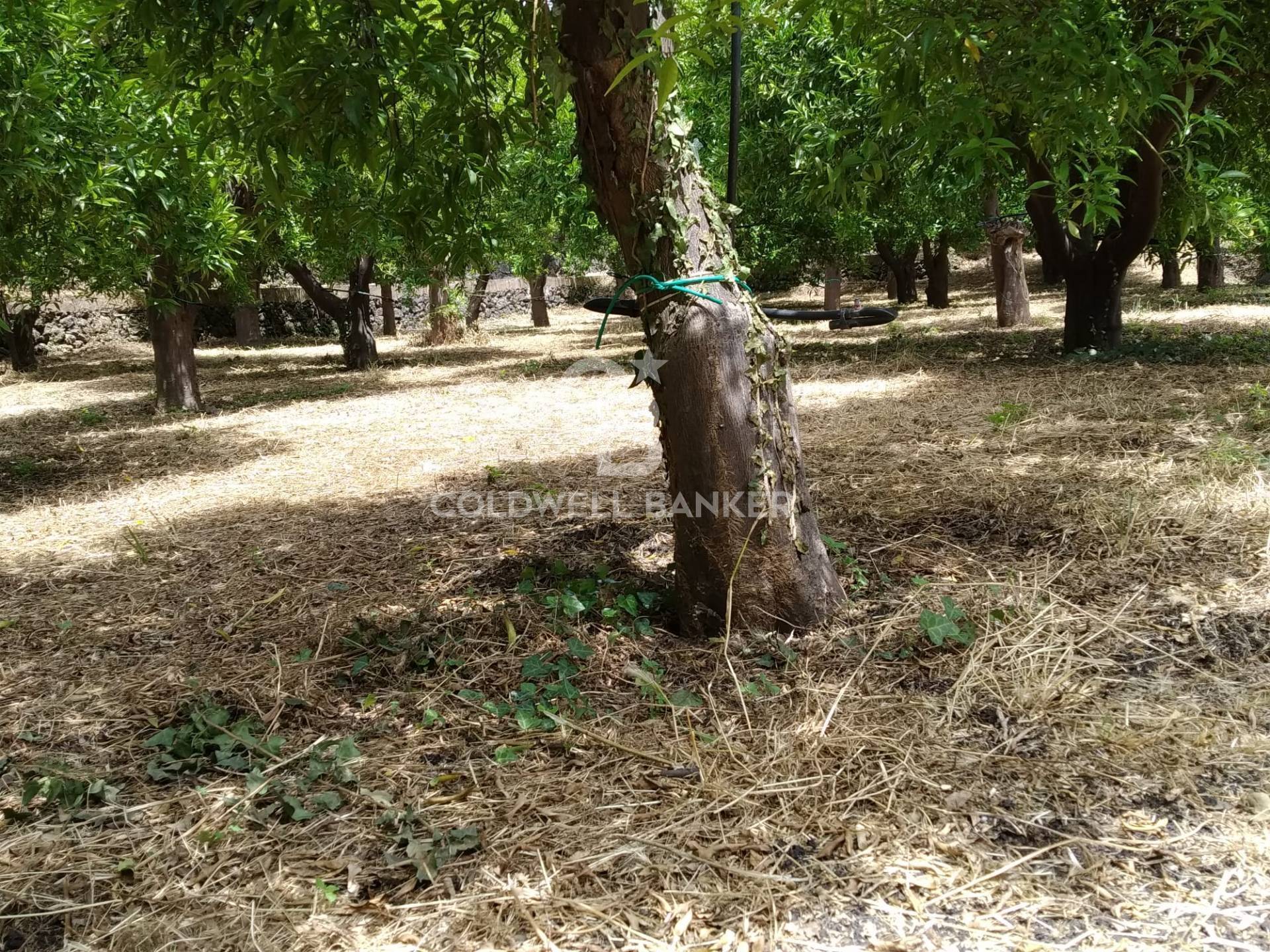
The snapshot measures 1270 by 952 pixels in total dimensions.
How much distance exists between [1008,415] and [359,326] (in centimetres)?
928

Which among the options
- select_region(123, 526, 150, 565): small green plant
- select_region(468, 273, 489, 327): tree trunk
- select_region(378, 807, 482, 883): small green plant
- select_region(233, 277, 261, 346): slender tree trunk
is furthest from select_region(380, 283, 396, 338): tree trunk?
select_region(378, 807, 482, 883): small green plant

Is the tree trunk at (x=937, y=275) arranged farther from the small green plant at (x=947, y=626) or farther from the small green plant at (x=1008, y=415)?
the small green plant at (x=947, y=626)

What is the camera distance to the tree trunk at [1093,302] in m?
8.77

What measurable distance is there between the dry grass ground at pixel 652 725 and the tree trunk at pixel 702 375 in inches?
7.8

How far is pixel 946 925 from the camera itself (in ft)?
5.57

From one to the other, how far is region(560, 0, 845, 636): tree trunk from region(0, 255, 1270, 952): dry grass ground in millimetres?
198

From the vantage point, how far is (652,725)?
246 cm

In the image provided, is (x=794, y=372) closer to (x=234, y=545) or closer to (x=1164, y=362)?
(x=1164, y=362)

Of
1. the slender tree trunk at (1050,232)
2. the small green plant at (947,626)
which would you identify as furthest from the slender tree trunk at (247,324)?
the small green plant at (947,626)

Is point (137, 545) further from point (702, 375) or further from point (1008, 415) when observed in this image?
point (1008, 415)

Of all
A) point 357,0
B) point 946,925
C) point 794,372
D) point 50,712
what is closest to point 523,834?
point 946,925

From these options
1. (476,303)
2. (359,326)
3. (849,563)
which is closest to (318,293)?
(359,326)

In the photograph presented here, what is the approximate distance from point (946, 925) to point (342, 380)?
415 inches

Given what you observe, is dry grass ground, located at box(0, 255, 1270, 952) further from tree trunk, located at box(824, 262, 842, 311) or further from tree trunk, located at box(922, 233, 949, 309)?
tree trunk, located at box(922, 233, 949, 309)
